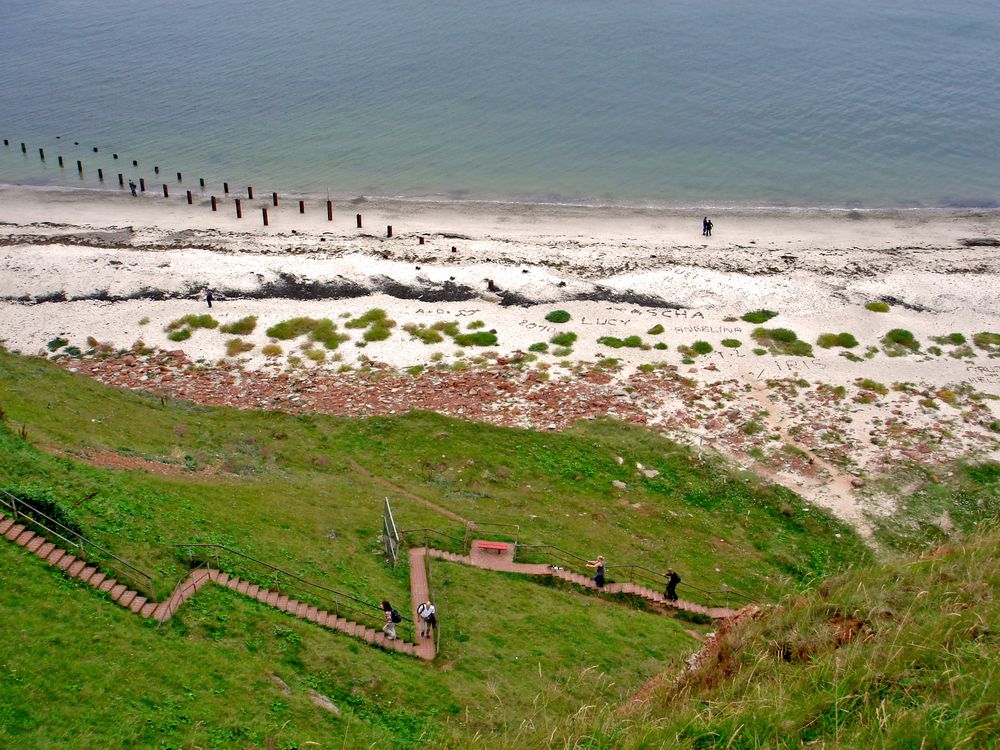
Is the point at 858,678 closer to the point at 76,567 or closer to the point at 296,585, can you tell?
the point at 296,585

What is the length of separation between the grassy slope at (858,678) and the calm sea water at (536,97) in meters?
60.5

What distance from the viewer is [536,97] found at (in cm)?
9612

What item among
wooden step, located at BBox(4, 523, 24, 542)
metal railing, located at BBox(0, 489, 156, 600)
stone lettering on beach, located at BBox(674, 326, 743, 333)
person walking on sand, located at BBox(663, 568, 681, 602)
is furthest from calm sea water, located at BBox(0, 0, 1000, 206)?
wooden step, located at BBox(4, 523, 24, 542)

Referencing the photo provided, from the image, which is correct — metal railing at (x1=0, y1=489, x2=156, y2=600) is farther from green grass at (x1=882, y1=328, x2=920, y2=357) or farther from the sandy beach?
green grass at (x1=882, y1=328, x2=920, y2=357)

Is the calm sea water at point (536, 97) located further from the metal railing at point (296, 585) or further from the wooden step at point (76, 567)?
the wooden step at point (76, 567)

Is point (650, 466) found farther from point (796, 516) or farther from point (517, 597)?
point (517, 597)

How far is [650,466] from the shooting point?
3806 centimetres

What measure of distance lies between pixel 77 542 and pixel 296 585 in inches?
271

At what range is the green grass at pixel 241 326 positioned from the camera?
50125 mm

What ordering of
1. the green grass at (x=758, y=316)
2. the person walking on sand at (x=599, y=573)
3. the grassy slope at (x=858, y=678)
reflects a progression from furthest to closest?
the green grass at (x=758, y=316), the person walking on sand at (x=599, y=573), the grassy slope at (x=858, y=678)

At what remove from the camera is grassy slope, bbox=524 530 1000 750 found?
13906mm

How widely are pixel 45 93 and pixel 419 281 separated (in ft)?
244

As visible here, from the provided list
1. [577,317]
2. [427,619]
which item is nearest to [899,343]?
[577,317]

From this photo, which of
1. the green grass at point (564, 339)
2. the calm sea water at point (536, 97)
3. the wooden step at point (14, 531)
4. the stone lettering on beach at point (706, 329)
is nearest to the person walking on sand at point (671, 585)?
the green grass at point (564, 339)
